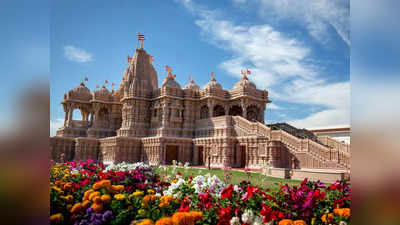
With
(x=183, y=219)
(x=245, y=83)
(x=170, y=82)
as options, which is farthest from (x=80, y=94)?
(x=183, y=219)

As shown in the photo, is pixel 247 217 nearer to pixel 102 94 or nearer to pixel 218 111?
pixel 218 111

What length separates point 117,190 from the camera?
19.5 feet

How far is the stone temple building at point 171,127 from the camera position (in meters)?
28.8

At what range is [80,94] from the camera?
148 ft

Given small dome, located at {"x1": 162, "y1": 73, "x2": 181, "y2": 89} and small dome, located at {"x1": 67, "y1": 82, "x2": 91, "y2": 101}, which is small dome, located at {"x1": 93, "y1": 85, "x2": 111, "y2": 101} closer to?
small dome, located at {"x1": 67, "y1": 82, "x2": 91, "y2": 101}

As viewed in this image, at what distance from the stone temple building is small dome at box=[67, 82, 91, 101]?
0.14 meters

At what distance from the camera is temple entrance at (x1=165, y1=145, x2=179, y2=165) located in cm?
3506

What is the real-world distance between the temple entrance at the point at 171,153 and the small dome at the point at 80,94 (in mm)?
18085

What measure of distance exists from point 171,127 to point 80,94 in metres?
17.6

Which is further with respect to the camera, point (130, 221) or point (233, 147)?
point (233, 147)
